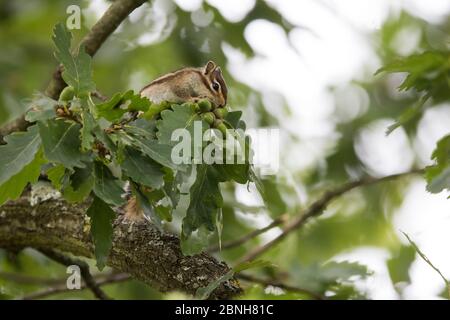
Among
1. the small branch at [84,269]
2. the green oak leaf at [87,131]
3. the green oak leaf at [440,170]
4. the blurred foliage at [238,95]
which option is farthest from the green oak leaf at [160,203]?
the blurred foliage at [238,95]

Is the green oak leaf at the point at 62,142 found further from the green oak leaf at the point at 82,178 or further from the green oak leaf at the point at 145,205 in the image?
the green oak leaf at the point at 145,205

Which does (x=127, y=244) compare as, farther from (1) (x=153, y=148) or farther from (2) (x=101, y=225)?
(1) (x=153, y=148)

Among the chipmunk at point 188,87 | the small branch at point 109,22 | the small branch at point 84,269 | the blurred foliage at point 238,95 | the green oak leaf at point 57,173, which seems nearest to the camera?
the green oak leaf at point 57,173

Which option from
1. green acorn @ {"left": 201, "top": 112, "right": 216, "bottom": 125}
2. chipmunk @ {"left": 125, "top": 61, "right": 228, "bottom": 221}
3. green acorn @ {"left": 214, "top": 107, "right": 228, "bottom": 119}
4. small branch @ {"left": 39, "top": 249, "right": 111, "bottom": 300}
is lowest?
green acorn @ {"left": 201, "top": 112, "right": 216, "bottom": 125}

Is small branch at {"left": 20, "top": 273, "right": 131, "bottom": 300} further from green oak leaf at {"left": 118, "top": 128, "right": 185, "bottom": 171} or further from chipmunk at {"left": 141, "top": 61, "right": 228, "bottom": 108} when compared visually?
green oak leaf at {"left": 118, "top": 128, "right": 185, "bottom": 171}

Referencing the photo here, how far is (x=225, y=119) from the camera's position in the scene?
85.7 inches

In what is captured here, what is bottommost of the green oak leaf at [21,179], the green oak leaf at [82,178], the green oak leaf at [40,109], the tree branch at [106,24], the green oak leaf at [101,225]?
A: the green oak leaf at [101,225]

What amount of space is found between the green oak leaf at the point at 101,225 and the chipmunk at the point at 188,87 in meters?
0.41

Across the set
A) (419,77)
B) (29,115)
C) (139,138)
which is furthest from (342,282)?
(29,115)

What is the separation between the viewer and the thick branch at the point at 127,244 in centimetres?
237

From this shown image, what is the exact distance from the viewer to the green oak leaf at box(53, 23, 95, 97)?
2.03 meters

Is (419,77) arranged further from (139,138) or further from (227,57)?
(227,57)

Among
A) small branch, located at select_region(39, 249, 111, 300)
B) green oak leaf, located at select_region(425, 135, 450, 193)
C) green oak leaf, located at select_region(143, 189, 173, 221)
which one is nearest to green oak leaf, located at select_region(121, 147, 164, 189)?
green oak leaf, located at select_region(143, 189, 173, 221)

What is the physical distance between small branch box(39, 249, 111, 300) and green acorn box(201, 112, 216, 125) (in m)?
1.20
